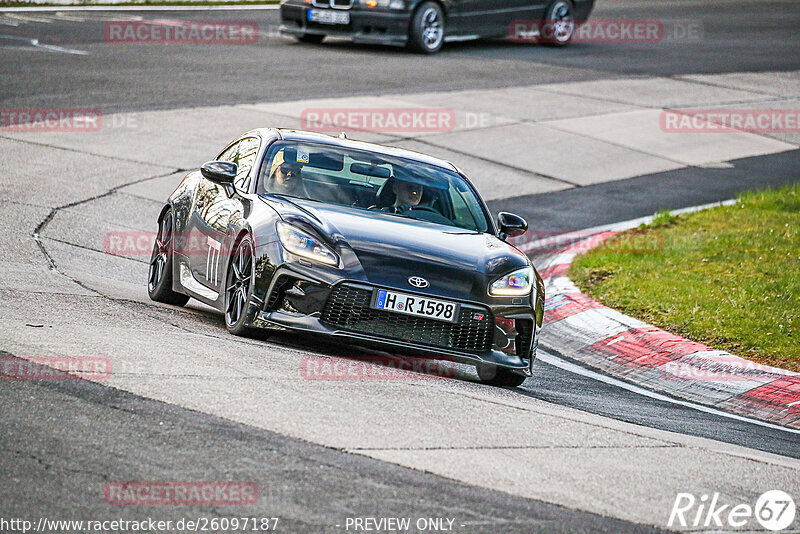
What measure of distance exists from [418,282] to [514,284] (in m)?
0.72

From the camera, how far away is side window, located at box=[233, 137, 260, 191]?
28.9 ft

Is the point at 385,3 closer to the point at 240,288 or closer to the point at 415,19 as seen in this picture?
the point at 415,19

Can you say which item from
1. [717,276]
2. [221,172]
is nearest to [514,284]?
[221,172]

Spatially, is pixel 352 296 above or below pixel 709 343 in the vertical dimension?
above

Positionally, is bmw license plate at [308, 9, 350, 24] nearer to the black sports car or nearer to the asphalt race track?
the asphalt race track

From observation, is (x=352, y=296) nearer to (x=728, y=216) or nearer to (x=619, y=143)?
(x=728, y=216)


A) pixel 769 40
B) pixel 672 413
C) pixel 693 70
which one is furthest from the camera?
pixel 769 40

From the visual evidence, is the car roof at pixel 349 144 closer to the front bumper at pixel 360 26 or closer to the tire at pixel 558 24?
the front bumper at pixel 360 26

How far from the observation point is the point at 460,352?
7.60 m

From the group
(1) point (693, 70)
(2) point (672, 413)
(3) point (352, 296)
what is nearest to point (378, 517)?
(3) point (352, 296)

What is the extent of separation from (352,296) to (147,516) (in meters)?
3.07

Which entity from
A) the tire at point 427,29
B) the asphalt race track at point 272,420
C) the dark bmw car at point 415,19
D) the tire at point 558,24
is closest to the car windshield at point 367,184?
the asphalt race track at point 272,420

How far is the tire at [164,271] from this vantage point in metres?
9.40

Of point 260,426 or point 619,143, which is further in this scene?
point 619,143
